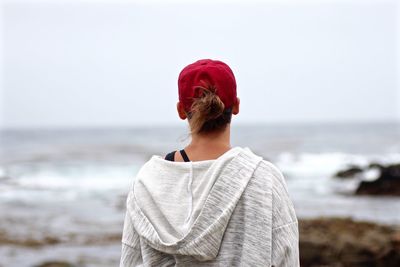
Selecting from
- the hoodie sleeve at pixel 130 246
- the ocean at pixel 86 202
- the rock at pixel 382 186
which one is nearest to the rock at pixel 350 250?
the ocean at pixel 86 202

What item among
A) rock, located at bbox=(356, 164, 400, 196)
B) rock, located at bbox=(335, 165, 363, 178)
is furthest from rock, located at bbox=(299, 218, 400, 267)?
rock, located at bbox=(335, 165, 363, 178)

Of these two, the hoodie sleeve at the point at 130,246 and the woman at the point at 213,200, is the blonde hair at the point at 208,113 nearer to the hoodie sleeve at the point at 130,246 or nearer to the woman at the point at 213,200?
the woman at the point at 213,200

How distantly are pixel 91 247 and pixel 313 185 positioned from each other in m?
12.6

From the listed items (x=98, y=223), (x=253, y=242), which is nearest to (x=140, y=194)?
(x=253, y=242)

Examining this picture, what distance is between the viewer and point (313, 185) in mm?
22891

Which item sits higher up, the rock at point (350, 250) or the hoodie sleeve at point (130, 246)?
the hoodie sleeve at point (130, 246)

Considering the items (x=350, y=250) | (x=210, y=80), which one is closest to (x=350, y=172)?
(x=350, y=250)

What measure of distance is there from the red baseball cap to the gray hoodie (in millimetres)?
197

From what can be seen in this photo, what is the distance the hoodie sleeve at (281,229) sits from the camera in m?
2.32

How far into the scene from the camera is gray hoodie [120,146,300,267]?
226cm

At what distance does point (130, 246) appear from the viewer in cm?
247

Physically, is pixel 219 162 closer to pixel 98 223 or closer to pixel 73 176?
pixel 98 223

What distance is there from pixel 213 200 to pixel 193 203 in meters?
0.07

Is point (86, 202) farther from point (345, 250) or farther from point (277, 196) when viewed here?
point (277, 196)
